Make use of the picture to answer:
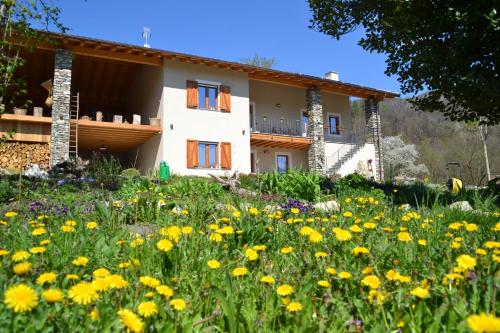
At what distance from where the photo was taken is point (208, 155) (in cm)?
1767

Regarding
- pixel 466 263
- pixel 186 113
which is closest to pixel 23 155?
pixel 186 113

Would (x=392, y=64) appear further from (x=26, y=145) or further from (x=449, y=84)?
(x=26, y=145)

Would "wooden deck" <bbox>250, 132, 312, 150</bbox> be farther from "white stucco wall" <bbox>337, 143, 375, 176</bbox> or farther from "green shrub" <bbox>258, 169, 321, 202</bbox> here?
"green shrub" <bbox>258, 169, 321, 202</bbox>

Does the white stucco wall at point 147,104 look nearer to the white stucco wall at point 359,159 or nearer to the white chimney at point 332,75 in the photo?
the white stucco wall at point 359,159

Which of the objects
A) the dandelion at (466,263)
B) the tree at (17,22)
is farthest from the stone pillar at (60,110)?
the dandelion at (466,263)

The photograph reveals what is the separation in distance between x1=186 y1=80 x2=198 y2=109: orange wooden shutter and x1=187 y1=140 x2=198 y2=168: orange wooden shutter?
1665mm

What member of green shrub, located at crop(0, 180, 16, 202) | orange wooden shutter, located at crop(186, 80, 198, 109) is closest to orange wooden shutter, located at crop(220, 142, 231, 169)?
orange wooden shutter, located at crop(186, 80, 198, 109)

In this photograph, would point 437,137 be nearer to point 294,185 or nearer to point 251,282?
point 294,185

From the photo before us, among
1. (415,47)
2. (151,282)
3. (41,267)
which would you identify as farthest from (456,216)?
(415,47)

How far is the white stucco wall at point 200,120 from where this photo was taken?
664 inches

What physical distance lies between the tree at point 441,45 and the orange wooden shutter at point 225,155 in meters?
9.09

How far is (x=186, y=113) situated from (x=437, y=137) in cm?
4629

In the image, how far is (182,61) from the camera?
17.3 metres

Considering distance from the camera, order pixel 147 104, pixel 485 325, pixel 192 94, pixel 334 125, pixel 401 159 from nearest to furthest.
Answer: pixel 485 325, pixel 192 94, pixel 147 104, pixel 334 125, pixel 401 159
